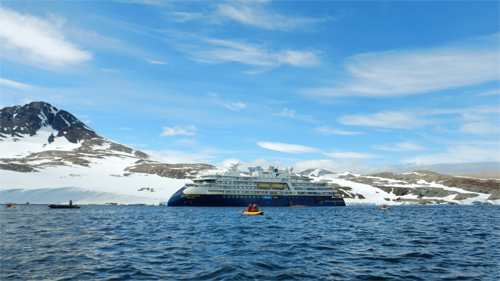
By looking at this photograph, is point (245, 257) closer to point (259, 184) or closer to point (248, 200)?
point (248, 200)

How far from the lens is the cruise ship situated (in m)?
108

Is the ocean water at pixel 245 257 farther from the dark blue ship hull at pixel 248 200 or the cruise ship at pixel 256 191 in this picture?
the cruise ship at pixel 256 191

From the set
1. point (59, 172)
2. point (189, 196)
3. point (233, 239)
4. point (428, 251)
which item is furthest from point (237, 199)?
point (59, 172)

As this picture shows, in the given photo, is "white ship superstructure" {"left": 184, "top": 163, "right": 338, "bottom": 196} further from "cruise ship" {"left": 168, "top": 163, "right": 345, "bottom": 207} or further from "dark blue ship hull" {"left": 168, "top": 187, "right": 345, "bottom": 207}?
"dark blue ship hull" {"left": 168, "top": 187, "right": 345, "bottom": 207}

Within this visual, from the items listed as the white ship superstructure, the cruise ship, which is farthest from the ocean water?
the white ship superstructure

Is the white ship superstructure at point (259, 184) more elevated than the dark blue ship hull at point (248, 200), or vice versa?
the white ship superstructure at point (259, 184)

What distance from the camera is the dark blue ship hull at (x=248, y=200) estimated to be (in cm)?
→ 10681

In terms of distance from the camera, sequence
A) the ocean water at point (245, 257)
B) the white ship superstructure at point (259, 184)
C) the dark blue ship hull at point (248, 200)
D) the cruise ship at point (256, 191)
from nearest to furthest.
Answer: the ocean water at point (245, 257)
the dark blue ship hull at point (248, 200)
the cruise ship at point (256, 191)
the white ship superstructure at point (259, 184)

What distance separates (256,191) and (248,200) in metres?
6.10

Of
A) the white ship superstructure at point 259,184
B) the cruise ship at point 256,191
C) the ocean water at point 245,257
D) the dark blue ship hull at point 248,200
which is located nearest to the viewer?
the ocean water at point 245,257

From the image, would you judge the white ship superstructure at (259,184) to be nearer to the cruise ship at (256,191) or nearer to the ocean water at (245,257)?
the cruise ship at (256,191)

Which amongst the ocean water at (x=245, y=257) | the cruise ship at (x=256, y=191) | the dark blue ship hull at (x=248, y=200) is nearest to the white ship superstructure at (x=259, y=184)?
the cruise ship at (x=256, y=191)

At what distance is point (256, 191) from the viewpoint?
118m

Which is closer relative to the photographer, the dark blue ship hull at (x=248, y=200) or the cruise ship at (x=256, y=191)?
the dark blue ship hull at (x=248, y=200)
